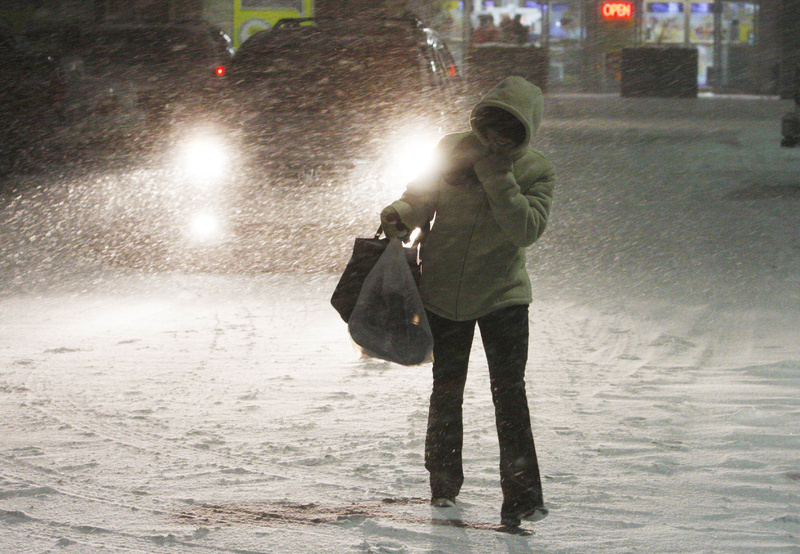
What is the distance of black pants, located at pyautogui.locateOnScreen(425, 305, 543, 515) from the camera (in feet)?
10.8

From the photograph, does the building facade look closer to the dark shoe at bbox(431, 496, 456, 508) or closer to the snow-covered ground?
the snow-covered ground

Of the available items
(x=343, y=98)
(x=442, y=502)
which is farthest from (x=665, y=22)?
(x=442, y=502)

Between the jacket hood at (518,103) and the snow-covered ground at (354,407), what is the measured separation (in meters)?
1.29

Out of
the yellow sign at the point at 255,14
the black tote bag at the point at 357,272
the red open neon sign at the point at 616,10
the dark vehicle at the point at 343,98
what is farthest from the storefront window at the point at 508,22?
the black tote bag at the point at 357,272

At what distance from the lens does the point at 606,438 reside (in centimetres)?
424

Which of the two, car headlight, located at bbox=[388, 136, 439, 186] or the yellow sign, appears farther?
the yellow sign

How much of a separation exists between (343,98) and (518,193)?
5763 mm

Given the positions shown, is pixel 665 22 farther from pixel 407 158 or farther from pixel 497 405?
pixel 497 405

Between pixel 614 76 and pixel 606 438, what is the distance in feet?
96.1

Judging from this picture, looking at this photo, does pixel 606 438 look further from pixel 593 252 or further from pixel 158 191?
pixel 158 191

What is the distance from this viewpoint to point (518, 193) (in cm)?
312

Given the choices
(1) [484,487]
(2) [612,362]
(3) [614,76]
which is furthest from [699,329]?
(3) [614,76]

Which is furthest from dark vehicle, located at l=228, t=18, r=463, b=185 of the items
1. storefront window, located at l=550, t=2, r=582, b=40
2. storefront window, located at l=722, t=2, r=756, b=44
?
storefront window, located at l=722, t=2, r=756, b=44

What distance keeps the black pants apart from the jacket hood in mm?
570
